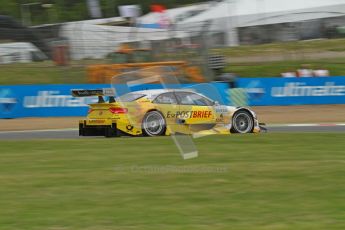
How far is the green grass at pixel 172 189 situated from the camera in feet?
17.3

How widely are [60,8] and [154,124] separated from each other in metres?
54.8

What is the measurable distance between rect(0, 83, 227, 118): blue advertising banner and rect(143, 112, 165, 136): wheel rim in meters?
8.19

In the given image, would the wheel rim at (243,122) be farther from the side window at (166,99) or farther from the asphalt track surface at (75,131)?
the asphalt track surface at (75,131)

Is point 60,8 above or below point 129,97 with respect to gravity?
above

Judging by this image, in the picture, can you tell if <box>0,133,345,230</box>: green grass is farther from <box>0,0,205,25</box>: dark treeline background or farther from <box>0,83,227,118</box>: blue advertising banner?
<box>0,0,205,25</box>: dark treeline background

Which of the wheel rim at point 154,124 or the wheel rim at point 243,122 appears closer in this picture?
the wheel rim at point 154,124

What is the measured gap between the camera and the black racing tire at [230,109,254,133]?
1439cm

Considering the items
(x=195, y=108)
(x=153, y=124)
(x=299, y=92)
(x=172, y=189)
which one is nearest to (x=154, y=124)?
(x=153, y=124)

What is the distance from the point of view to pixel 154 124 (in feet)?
44.4

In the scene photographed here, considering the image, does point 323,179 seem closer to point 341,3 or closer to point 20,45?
point 20,45

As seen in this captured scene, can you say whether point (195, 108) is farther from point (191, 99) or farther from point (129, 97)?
point (129, 97)

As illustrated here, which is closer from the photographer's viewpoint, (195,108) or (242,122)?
(195,108)

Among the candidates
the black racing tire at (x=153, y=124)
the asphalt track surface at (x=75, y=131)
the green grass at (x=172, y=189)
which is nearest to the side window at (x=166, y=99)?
the black racing tire at (x=153, y=124)

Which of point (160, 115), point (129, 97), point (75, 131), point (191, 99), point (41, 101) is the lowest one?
point (75, 131)
